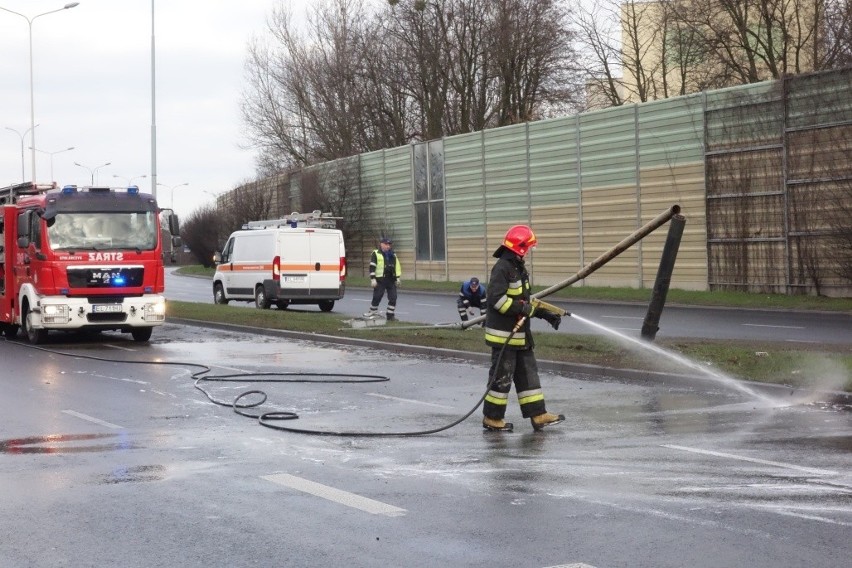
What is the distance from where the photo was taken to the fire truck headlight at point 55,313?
21.3 metres

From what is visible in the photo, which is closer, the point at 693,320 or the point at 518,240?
the point at 518,240

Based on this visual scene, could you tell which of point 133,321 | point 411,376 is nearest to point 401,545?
point 411,376

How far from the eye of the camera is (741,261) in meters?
32.9

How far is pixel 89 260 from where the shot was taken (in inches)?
845

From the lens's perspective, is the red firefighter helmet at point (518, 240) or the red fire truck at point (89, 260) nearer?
the red firefighter helmet at point (518, 240)

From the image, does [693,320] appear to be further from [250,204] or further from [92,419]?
[250,204]

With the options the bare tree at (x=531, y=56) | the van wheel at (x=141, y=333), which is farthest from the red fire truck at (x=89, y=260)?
the bare tree at (x=531, y=56)

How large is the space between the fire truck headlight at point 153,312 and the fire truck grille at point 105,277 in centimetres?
47

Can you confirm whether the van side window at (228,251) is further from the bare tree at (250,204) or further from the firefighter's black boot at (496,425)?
the bare tree at (250,204)

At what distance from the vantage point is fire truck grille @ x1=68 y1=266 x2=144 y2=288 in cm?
2139

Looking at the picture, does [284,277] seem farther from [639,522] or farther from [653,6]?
[639,522]

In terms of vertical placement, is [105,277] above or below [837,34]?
below

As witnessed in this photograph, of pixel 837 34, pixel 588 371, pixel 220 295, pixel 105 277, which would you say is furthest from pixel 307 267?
pixel 588 371

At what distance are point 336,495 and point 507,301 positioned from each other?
3543 mm
